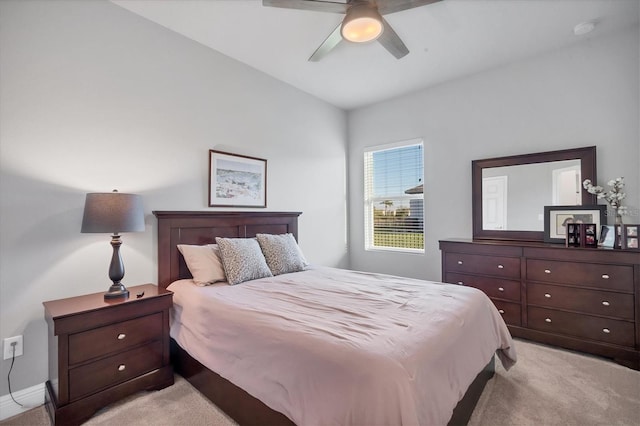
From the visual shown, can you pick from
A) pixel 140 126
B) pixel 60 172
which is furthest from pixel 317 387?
pixel 140 126

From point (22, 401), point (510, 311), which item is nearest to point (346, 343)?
point (22, 401)

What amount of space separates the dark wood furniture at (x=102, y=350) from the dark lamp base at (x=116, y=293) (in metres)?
0.04

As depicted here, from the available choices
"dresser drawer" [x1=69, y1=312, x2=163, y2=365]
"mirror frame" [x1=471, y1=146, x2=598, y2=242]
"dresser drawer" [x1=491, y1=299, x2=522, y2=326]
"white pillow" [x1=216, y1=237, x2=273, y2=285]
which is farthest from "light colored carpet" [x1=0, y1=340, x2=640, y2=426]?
"mirror frame" [x1=471, y1=146, x2=598, y2=242]

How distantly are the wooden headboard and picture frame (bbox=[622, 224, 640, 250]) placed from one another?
10.4ft

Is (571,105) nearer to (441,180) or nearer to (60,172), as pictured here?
(441,180)

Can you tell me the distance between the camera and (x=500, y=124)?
3381mm

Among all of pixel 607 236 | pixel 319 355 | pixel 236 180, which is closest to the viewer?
pixel 319 355

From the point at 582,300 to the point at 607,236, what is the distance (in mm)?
621

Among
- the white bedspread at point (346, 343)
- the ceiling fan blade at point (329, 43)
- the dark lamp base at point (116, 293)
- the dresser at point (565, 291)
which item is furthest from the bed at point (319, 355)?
the ceiling fan blade at point (329, 43)

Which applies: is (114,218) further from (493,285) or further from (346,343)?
(493,285)

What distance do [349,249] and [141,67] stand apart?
3.47 m

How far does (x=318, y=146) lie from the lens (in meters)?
4.18

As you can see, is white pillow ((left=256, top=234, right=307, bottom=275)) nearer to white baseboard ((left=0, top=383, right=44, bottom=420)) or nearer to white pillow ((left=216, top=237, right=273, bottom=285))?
white pillow ((left=216, top=237, right=273, bottom=285))

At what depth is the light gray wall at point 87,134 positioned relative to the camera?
6.29ft
